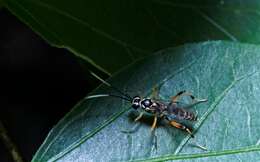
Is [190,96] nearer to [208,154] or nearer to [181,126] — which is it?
[181,126]

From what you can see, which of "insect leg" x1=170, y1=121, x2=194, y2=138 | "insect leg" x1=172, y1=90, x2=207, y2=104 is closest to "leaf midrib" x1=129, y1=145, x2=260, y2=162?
"insect leg" x1=170, y1=121, x2=194, y2=138

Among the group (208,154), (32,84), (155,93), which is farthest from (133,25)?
(32,84)

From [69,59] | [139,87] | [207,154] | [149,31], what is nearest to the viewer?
[207,154]

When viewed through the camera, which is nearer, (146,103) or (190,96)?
(190,96)

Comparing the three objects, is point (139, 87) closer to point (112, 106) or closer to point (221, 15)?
point (112, 106)

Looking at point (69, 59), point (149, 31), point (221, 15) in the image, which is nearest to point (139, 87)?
point (149, 31)

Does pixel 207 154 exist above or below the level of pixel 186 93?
below
